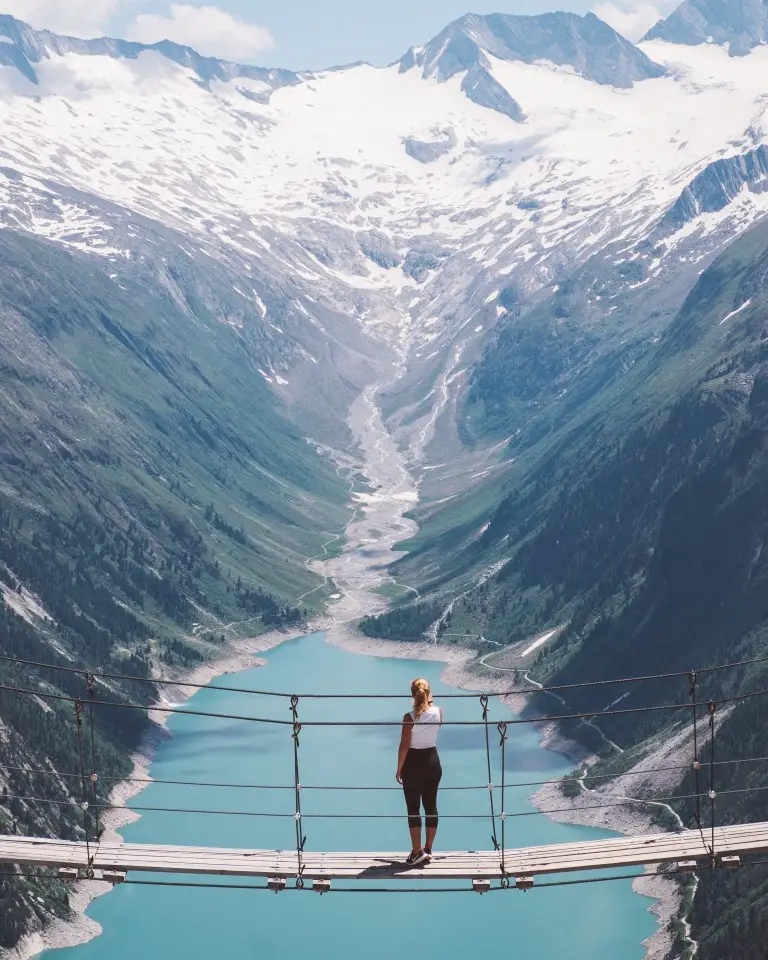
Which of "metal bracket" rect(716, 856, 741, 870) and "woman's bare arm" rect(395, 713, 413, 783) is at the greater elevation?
"woman's bare arm" rect(395, 713, 413, 783)

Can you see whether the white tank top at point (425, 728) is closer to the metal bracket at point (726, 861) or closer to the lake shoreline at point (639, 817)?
the metal bracket at point (726, 861)

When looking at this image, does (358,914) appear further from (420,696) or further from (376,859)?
(420,696)

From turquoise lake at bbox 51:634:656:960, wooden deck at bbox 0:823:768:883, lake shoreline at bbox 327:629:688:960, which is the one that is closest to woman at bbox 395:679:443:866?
wooden deck at bbox 0:823:768:883

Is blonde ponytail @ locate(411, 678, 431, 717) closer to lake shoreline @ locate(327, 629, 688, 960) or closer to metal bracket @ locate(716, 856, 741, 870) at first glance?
metal bracket @ locate(716, 856, 741, 870)

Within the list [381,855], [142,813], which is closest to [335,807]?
[142,813]

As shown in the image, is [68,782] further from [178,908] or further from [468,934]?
[468,934]

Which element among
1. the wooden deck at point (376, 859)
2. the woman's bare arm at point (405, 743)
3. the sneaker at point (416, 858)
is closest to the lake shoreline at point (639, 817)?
the wooden deck at point (376, 859)
